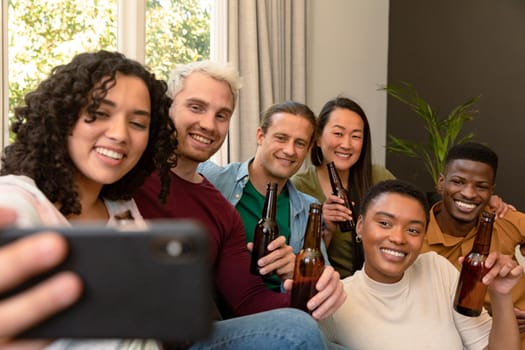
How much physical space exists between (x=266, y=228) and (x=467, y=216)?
697 millimetres

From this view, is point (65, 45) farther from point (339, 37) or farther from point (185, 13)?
point (339, 37)

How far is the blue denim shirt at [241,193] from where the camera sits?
1.71 metres

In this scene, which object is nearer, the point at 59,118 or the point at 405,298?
the point at 59,118

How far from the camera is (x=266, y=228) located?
1516mm

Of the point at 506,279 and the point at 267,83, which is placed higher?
the point at 267,83

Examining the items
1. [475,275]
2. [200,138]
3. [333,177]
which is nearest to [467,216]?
[475,275]

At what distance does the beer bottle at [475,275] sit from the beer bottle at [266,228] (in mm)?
510

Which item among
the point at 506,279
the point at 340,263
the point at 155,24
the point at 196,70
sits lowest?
the point at 340,263

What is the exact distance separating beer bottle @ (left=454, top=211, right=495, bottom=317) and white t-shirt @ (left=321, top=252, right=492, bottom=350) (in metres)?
0.03

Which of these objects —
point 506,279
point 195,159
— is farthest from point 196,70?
point 506,279

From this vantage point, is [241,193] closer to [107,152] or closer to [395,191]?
[395,191]

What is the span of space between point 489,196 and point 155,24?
171 centimetres

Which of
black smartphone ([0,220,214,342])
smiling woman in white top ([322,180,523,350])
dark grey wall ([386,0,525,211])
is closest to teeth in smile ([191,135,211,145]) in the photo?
smiling woman in white top ([322,180,523,350])

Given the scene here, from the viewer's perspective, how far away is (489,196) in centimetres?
185
